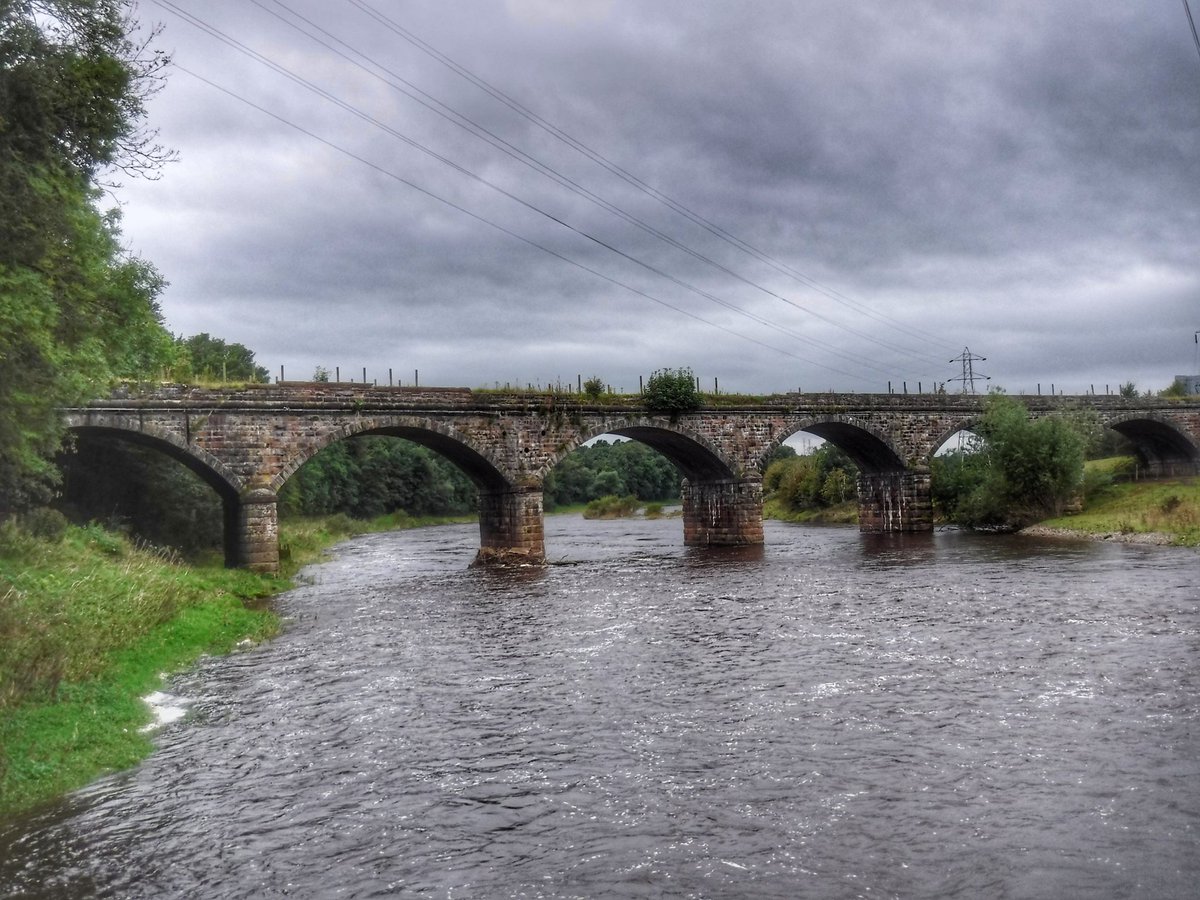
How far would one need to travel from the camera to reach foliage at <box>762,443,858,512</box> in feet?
286

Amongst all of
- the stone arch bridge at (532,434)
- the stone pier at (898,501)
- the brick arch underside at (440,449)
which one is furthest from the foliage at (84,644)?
the stone pier at (898,501)

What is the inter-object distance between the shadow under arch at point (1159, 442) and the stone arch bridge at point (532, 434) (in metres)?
0.17

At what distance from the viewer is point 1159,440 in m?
75.2

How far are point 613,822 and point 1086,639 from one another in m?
14.8

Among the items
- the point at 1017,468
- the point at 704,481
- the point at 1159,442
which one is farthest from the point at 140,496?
the point at 1159,442

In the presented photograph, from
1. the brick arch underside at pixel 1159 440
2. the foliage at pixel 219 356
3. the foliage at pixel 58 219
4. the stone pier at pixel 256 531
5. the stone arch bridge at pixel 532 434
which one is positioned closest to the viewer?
the foliage at pixel 58 219

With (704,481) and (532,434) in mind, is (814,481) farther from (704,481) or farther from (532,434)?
(532,434)

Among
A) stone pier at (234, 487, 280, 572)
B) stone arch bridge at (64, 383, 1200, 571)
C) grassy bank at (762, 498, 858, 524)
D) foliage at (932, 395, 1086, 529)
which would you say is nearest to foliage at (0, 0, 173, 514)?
stone arch bridge at (64, 383, 1200, 571)

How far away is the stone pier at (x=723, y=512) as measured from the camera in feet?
185

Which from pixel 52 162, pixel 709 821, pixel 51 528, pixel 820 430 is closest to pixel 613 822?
pixel 709 821

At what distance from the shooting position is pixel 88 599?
20297mm

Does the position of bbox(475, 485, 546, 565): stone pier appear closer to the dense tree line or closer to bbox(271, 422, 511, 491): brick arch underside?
bbox(271, 422, 511, 491): brick arch underside

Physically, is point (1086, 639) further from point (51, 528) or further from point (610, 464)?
point (610, 464)

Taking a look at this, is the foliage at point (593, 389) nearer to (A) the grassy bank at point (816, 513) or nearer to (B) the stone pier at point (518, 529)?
(B) the stone pier at point (518, 529)
